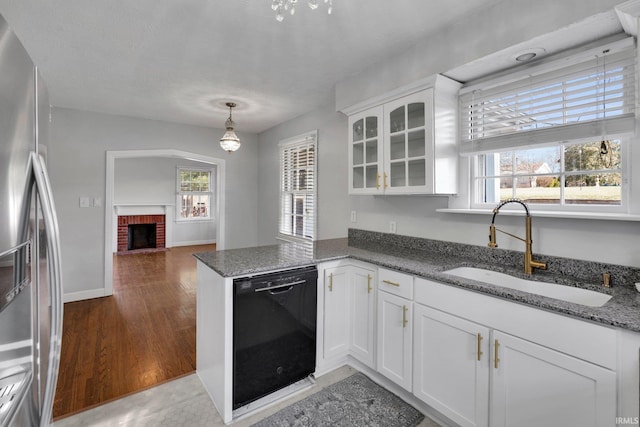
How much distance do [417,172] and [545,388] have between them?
144cm

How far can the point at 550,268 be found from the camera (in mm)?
1829

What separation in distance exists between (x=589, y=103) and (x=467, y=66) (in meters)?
0.70

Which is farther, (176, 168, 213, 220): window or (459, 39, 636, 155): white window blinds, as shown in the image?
(176, 168, 213, 220): window

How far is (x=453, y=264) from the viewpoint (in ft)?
6.73

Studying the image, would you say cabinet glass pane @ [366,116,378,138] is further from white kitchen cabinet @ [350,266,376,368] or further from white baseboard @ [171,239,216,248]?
white baseboard @ [171,239,216,248]

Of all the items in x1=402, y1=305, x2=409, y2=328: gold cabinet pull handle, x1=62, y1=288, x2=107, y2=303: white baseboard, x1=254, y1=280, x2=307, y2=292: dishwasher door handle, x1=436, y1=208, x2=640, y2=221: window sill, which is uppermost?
x1=436, y1=208, x2=640, y2=221: window sill

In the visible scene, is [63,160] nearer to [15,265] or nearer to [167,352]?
[167,352]

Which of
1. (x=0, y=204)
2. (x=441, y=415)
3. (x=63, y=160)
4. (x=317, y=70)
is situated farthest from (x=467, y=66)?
(x=63, y=160)

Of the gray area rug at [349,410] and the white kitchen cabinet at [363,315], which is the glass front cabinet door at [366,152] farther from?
the gray area rug at [349,410]

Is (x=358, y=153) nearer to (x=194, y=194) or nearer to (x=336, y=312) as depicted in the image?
(x=336, y=312)

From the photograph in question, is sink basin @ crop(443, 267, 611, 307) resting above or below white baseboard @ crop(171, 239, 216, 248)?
above

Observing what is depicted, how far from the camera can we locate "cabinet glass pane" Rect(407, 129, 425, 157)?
2.21m

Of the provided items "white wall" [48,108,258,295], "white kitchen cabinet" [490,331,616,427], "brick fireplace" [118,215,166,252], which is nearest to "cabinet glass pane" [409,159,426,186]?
"white kitchen cabinet" [490,331,616,427]

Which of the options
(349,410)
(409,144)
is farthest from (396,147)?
(349,410)
